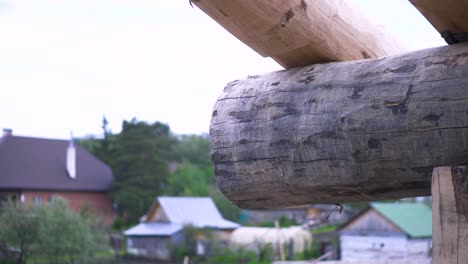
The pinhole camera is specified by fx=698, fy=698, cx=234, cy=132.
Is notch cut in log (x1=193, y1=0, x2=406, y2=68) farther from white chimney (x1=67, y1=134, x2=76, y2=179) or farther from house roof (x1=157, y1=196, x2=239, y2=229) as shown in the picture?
white chimney (x1=67, y1=134, x2=76, y2=179)

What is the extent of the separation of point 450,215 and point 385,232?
26.7 meters

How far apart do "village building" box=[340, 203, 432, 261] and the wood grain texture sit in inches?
986

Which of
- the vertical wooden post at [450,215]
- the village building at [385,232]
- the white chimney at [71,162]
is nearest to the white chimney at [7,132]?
the white chimney at [71,162]

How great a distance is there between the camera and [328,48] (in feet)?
5.15

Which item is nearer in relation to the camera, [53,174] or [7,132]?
[7,132]

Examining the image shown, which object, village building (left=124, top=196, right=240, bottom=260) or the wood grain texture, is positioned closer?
the wood grain texture

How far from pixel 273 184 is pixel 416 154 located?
370 mm

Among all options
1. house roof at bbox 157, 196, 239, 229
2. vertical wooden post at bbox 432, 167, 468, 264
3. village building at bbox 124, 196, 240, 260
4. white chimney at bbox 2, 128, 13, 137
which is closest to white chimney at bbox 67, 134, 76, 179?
village building at bbox 124, 196, 240, 260

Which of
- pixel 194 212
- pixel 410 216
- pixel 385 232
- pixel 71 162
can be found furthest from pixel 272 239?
pixel 71 162

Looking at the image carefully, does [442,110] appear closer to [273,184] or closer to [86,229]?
[273,184]

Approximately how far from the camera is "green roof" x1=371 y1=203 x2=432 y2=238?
26.1 metres

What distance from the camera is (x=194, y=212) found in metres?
29.3

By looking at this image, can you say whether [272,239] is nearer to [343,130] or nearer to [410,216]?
[410,216]

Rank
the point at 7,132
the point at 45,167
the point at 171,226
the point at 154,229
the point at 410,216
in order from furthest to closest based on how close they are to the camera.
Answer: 1. the point at 154,229
2. the point at 171,226
3. the point at 45,167
4. the point at 410,216
5. the point at 7,132
